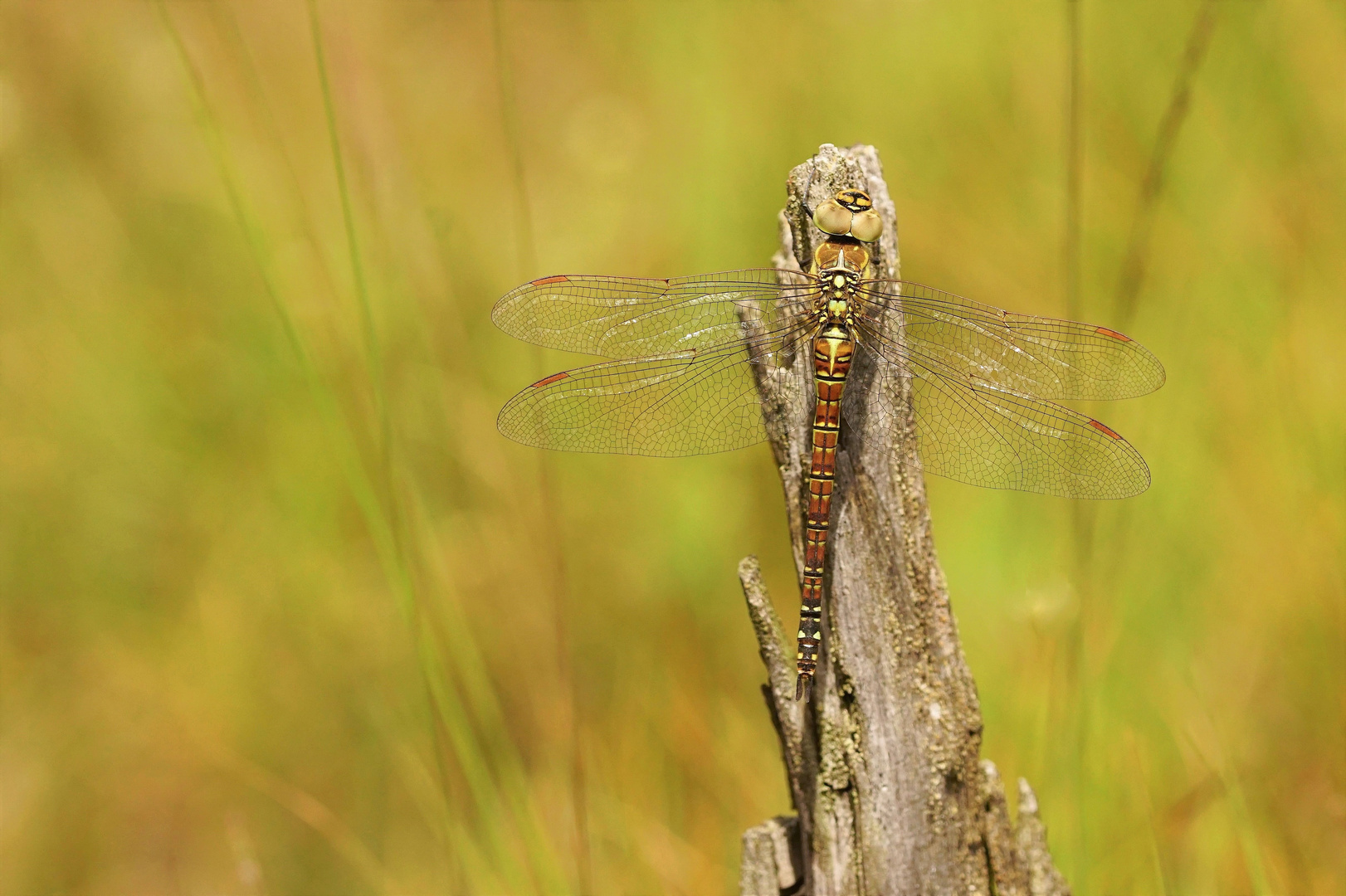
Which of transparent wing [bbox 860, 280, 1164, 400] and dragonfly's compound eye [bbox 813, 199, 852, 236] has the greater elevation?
dragonfly's compound eye [bbox 813, 199, 852, 236]

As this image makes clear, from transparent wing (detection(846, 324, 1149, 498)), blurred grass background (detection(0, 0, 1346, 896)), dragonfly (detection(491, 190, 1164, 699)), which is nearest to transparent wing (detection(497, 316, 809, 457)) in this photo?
dragonfly (detection(491, 190, 1164, 699))

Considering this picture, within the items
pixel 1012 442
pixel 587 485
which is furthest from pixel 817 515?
pixel 587 485

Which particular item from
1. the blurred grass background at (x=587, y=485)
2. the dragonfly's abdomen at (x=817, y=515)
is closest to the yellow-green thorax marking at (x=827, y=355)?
the dragonfly's abdomen at (x=817, y=515)

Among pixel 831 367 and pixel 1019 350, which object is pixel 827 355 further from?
pixel 1019 350

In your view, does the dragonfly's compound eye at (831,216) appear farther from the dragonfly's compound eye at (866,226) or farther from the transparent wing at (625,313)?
the transparent wing at (625,313)

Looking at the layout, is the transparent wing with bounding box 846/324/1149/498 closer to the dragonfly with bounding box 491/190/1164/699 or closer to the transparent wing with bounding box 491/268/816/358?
the dragonfly with bounding box 491/190/1164/699

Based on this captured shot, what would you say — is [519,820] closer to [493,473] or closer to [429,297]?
[493,473]

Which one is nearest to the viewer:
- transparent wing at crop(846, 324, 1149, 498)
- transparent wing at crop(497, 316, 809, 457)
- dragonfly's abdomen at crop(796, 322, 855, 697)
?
dragonfly's abdomen at crop(796, 322, 855, 697)

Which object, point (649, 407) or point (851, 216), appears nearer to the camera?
point (851, 216)

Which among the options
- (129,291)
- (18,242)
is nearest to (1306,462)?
(129,291)
